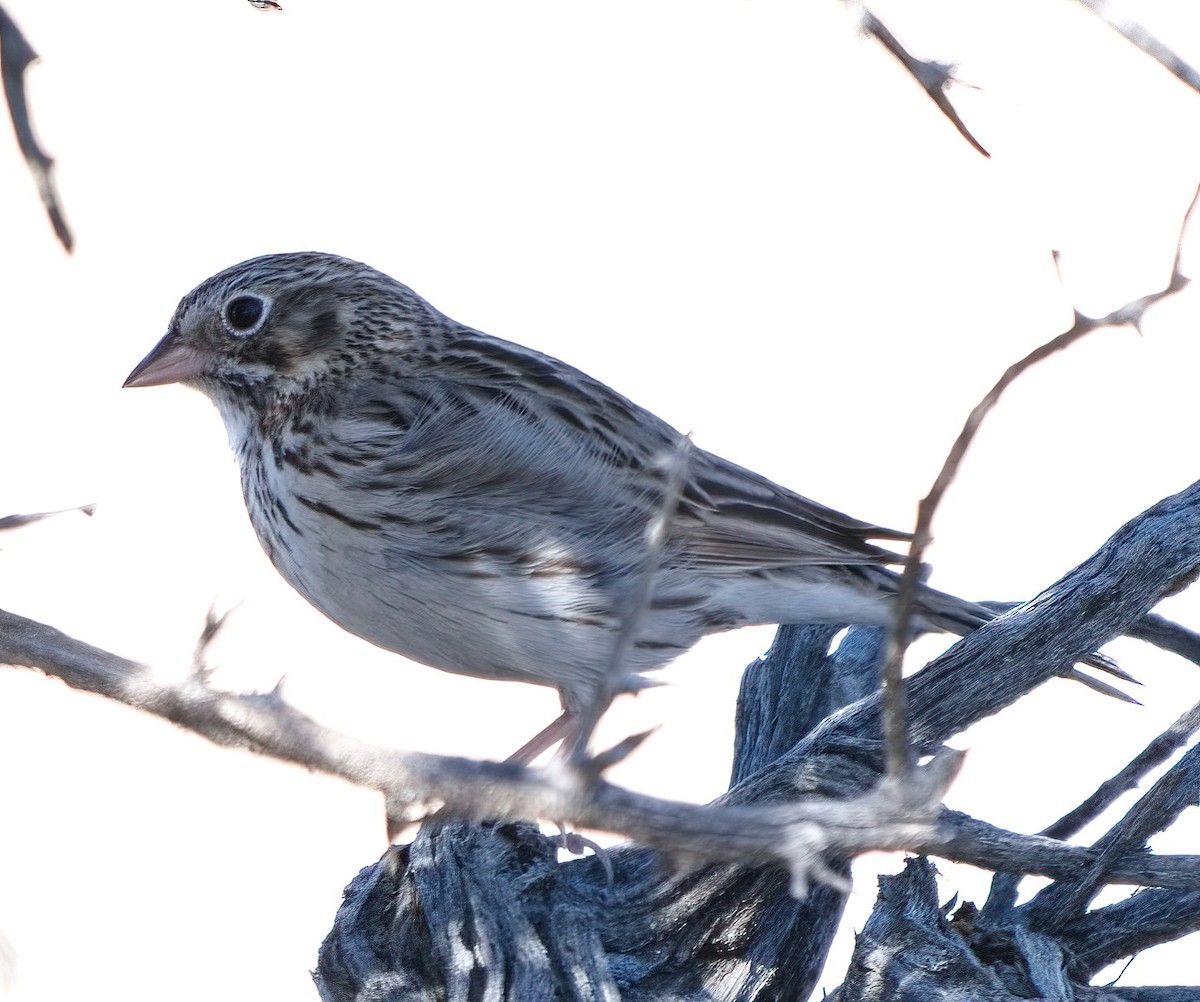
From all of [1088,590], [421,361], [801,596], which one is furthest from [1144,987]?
[421,361]

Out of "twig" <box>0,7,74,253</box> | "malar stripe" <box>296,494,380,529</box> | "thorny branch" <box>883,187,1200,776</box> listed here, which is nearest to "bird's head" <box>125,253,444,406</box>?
"malar stripe" <box>296,494,380,529</box>

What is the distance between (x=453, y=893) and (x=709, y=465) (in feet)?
6.06

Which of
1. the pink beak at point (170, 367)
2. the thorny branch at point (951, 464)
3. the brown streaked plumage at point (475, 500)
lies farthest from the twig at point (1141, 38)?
the pink beak at point (170, 367)

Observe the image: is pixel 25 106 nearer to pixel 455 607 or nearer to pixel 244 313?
pixel 455 607

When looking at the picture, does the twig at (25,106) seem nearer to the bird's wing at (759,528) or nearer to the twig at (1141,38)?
the twig at (1141,38)

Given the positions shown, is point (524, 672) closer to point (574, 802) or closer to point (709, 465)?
point (709, 465)

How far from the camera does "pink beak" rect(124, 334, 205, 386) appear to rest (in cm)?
482

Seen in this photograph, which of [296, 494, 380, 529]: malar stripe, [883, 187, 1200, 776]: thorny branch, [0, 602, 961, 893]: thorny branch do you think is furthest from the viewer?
[296, 494, 380, 529]: malar stripe

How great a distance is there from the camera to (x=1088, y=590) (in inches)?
147

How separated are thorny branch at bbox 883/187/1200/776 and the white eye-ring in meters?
3.20

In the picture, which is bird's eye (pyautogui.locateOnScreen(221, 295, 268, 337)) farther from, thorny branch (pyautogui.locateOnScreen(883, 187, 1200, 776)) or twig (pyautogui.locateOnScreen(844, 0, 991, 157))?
thorny branch (pyautogui.locateOnScreen(883, 187, 1200, 776))

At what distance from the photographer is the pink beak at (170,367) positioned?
482 centimetres

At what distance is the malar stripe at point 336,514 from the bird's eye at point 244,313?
0.73 metres

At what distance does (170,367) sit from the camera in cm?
485
